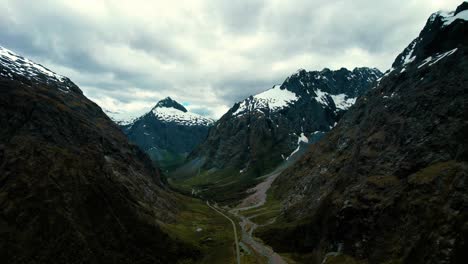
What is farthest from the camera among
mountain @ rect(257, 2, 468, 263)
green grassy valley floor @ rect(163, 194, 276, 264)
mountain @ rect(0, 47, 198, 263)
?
green grassy valley floor @ rect(163, 194, 276, 264)

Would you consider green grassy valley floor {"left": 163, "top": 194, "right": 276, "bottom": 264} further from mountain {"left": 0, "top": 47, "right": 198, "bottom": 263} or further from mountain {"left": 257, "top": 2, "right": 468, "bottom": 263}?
mountain {"left": 257, "top": 2, "right": 468, "bottom": 263}

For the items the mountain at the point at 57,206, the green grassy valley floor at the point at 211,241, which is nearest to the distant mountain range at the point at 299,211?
the mountain at the point at 57,206

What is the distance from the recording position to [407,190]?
108688 millimetres

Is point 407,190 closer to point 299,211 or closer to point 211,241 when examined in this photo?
point 299,211

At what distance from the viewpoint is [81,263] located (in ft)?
351

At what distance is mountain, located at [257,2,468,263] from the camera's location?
83.3 metres

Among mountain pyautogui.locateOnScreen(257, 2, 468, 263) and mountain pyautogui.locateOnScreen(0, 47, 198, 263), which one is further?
mountain pyautogui.locateOnScreen(0, 47, 198, 263)

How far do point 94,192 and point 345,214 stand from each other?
308ft

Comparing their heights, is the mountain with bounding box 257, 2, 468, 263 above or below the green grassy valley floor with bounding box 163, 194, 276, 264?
above

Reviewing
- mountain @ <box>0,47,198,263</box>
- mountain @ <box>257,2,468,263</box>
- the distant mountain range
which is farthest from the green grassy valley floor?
mountain @ <box>257,2,468,263</box>

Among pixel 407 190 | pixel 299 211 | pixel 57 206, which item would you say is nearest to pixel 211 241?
pixel 299 211

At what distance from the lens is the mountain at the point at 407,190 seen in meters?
83.3

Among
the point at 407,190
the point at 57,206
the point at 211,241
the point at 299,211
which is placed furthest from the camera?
the point at 299,211

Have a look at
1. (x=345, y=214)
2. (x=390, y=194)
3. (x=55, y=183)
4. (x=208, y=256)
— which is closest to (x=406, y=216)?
(x=390, y=194)
